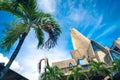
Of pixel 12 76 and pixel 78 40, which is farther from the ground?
pixel 78 40

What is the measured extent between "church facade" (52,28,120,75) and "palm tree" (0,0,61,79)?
4087cm

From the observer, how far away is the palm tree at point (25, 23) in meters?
10.5

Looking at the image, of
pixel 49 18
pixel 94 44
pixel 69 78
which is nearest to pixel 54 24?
pixel 49 18

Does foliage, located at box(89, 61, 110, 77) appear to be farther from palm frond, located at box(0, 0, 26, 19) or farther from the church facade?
palm frond, located at box(0, 0, 26, 19)

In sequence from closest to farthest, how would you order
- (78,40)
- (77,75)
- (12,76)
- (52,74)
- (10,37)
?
(10,37), (12,76), (52,74), (77,75), (78,40)

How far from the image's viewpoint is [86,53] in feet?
195

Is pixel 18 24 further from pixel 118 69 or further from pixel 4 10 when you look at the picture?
pixel 118 69

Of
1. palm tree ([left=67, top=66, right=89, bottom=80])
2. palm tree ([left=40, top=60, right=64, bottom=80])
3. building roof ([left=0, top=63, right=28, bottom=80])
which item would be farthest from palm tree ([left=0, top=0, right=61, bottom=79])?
palm tree ([left=67, top=66, right=89, bottom=80])

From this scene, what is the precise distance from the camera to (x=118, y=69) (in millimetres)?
43781

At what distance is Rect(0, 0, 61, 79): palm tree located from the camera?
1048 centimetres

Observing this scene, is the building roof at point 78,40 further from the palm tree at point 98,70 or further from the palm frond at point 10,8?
the palm frond at point 10,8

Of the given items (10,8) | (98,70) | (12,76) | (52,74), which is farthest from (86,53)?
(10,8)

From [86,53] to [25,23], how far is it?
49.4 meters

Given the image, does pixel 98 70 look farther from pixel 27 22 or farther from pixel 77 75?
pixel 27 22
